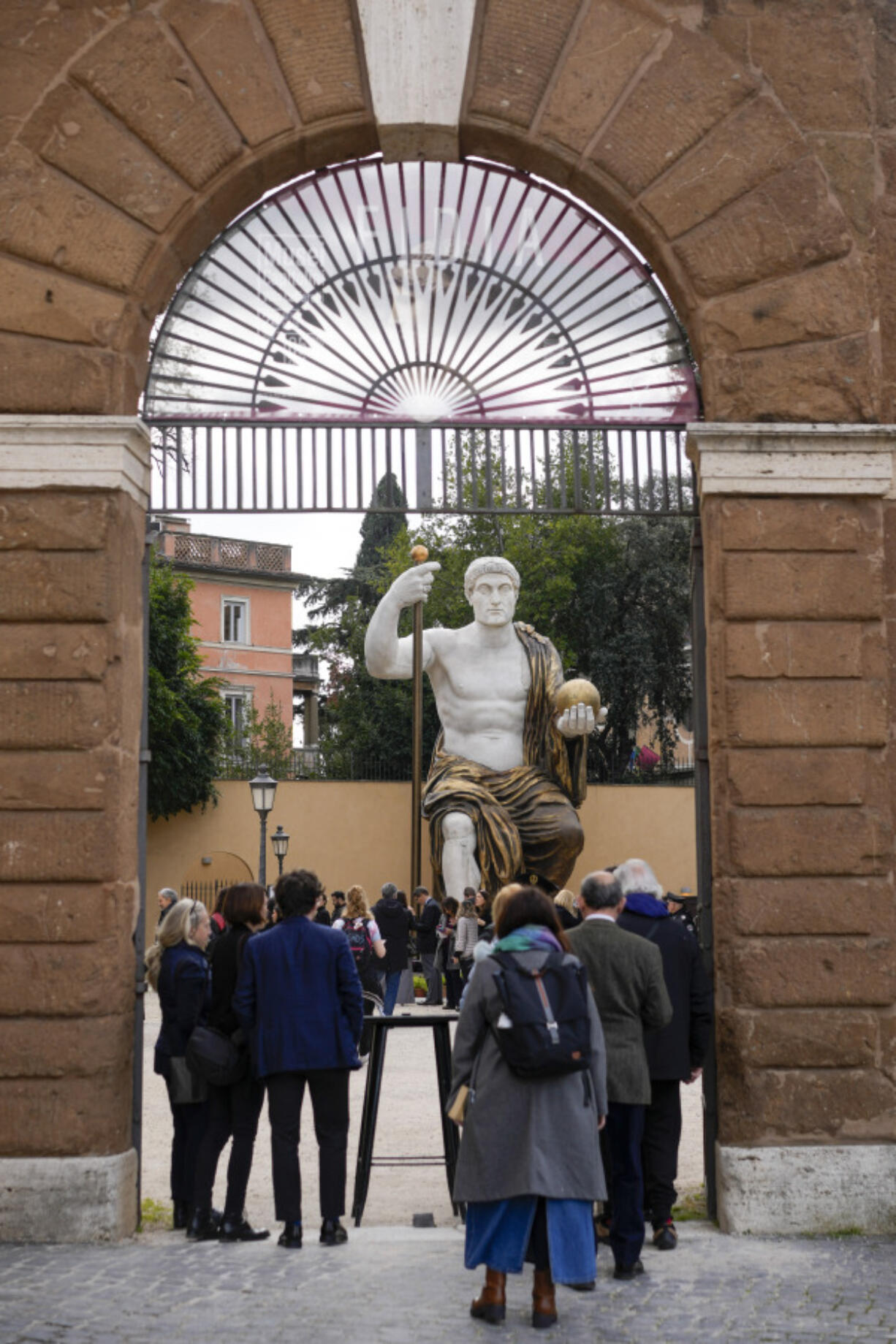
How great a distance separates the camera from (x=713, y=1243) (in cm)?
545

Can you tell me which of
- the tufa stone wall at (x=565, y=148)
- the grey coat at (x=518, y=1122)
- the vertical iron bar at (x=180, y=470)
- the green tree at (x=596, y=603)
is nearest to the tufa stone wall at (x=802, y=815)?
the tufa stone wall at (x=565, y=148)

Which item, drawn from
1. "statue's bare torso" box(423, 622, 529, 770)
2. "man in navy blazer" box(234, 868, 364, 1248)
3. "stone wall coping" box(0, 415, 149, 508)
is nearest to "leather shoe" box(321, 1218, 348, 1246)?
"man in navy blazer" box(234, 868, 364, 1248)

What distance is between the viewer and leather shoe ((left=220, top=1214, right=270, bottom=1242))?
5.56 metres

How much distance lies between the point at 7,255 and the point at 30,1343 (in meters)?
3.92

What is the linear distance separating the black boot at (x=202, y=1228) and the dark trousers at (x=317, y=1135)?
35cm

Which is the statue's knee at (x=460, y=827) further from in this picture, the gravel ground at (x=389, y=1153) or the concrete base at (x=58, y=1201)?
the concrete base at (x=58, y=1201)

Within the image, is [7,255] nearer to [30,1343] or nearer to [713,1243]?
[30,1343]

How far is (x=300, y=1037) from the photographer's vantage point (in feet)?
17.6

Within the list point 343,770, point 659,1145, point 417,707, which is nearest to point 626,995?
point 659,1145

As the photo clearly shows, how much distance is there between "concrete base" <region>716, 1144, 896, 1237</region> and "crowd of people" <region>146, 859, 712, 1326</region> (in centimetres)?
29

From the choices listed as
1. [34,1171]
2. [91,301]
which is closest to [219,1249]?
[34,1171]

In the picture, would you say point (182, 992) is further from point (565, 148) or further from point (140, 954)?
point (565, 148)

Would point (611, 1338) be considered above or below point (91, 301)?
below

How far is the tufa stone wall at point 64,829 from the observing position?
5609 millimetres
